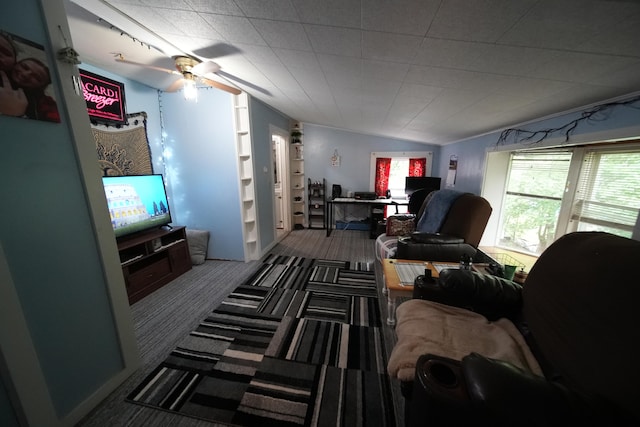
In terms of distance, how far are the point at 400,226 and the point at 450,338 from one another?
2.03m

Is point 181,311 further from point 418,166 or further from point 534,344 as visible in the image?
point 418,166

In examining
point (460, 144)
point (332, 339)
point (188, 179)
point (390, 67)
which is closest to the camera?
point (390, 67)

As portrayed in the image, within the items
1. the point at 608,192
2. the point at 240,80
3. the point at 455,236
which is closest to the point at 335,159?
the point at 240,80

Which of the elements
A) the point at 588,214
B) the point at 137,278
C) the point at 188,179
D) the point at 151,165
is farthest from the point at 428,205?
the point at 151,165

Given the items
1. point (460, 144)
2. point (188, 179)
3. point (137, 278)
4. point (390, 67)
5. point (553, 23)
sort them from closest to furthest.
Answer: point (553, 23) < point (390, 67) < point (137, 278) < point (188, 179) < point (460, 144)

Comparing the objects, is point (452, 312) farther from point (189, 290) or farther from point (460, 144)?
point (460, 144)

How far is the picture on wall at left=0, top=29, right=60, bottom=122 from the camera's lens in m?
0.87

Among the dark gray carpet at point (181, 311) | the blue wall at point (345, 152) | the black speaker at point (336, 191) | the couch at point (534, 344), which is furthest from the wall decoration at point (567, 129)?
the black speaker at point (336, 191)

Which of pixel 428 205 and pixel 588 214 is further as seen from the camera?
pixel 428 205

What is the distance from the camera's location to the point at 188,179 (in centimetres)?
288

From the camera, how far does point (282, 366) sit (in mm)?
1439

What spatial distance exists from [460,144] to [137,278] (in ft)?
15.4

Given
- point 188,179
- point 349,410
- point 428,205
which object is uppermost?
point 188,179

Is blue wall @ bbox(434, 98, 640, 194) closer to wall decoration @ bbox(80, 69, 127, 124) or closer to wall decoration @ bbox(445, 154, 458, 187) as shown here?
wall decoration @ bbox(445, 154, 458, 187)
